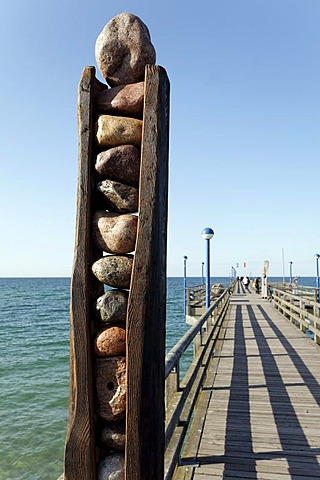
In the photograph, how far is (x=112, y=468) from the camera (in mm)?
1636

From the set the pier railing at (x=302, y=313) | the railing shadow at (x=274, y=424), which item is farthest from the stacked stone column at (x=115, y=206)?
the pier railing at (x=302, y=313)

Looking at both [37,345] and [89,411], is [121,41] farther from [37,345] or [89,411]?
[37,345]

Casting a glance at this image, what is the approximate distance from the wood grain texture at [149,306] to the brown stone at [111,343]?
7cm

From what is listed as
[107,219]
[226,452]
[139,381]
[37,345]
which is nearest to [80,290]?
[107,219]

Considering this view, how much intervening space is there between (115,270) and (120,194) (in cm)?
36

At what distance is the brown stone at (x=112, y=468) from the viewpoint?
64.0 inches

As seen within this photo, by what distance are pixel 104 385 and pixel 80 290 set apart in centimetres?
43

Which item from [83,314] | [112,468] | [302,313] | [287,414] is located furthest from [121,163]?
[302,313]

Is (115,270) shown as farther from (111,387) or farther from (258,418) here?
(258,418)

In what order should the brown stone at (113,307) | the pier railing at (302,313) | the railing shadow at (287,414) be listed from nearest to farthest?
the brown stone at (113,307) < the railing shadow at (287,414) < the pier railing at (302,313)

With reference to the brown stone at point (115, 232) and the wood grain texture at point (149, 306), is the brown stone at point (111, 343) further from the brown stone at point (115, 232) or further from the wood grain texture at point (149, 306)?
the brown stone at point (115, 232)

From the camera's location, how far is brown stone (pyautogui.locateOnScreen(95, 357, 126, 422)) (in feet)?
5.39

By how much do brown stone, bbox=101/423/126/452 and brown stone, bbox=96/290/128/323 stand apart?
1.48 feet

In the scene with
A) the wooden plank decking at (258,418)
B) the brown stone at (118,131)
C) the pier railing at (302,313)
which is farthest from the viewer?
the pier railing at (302,313)
